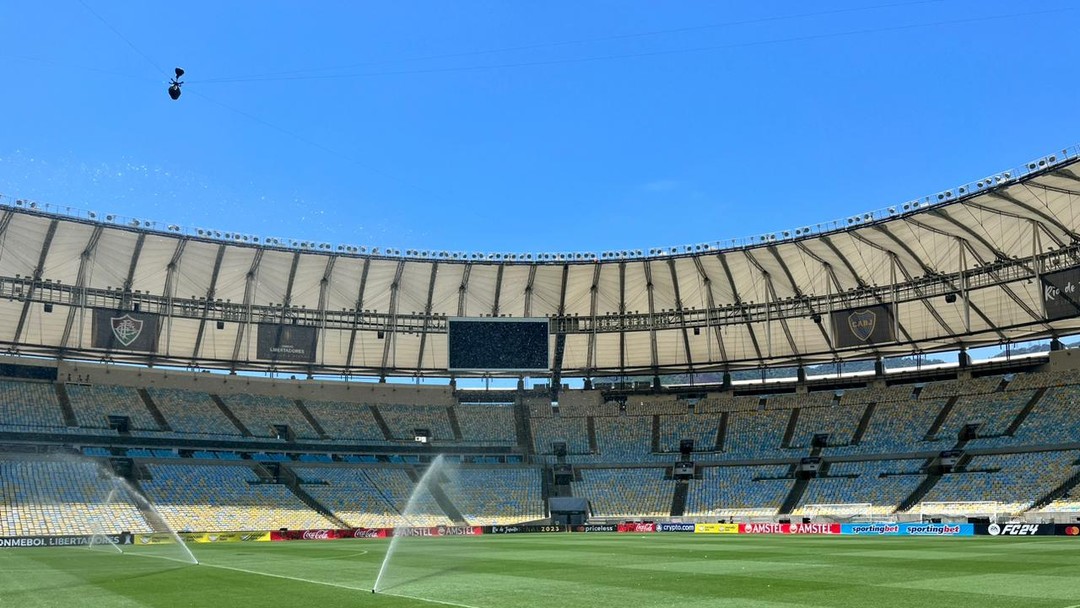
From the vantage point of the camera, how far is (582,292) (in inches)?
2940

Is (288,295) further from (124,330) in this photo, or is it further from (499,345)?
(499,345)

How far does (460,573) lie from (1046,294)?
46.7 metres

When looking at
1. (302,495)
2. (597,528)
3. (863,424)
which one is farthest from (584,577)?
(863,424)

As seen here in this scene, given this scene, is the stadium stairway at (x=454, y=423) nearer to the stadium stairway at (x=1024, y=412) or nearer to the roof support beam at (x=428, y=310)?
the roof support beam at (x=428, y=310)

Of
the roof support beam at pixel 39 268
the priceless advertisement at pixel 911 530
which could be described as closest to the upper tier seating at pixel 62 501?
the roof support beam at pixel 39 268

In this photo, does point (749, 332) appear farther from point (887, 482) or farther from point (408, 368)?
point (408, 368)

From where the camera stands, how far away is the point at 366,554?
3922 cm

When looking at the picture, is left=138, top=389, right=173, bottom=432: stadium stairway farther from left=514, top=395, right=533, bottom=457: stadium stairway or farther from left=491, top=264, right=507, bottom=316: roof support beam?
left=514, top=395, right=533, bottom=457: stadium stairway

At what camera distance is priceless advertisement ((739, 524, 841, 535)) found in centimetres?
5628

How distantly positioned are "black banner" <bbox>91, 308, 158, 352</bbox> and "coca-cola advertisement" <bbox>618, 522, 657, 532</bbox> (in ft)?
125

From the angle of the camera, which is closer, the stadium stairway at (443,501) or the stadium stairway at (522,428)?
the stadium stairway at (443,501)

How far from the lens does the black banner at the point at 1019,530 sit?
4656 centimetres

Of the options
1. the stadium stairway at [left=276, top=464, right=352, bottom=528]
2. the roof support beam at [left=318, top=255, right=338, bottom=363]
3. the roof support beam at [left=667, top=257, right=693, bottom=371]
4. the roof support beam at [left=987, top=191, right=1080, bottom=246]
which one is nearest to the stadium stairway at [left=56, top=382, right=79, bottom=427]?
the stadium stairway at [left=276, top=464, right=352, bottom=528]

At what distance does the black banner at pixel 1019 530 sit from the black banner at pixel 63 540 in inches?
1904
